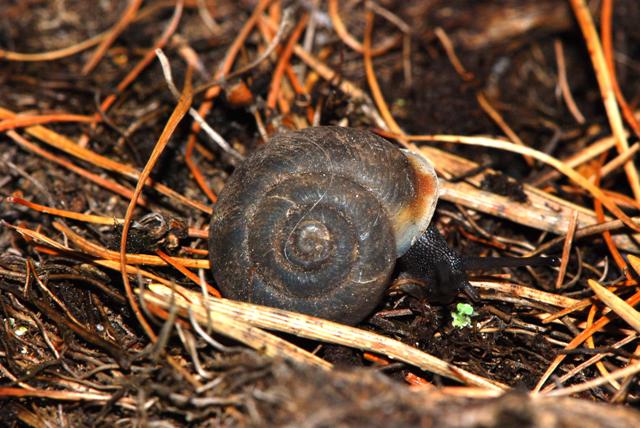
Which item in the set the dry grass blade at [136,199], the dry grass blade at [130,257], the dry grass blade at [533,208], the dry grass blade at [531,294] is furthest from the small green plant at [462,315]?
the dry grass blade at [136,199]

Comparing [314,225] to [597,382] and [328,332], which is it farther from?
[597,382]

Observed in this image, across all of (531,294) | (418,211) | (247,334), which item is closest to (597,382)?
(531,294)

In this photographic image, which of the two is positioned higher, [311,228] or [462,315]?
[311,228]

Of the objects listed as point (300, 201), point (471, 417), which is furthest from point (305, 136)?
point (471, 417)

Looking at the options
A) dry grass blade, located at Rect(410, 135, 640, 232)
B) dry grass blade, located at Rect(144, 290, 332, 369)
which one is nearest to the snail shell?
dry grass blade, located at Rect(144, 290, 332, 369)

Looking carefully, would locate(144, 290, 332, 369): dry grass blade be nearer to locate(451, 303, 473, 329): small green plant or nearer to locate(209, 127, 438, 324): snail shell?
locate(209, 127, 438, 324): snail shell

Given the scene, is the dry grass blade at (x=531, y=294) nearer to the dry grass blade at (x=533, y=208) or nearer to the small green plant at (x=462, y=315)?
the small green plant at (x=462, y=315)

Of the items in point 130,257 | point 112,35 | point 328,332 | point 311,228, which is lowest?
point 328,332
